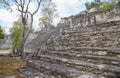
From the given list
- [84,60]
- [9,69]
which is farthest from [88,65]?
[9,69]

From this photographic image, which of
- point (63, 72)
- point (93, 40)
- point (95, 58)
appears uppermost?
point (93, 40)

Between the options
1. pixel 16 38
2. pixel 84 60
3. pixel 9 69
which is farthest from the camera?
pixel 16 38

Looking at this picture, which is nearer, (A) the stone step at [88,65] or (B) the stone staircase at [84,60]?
(A) the stone step at [88,65]

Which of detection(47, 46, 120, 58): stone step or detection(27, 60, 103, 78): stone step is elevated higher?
detection(47, 46, 120, 58): stone step

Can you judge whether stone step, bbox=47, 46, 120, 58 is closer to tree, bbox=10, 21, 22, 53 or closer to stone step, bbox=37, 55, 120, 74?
stone step, bbox=37, 55, 120, 74

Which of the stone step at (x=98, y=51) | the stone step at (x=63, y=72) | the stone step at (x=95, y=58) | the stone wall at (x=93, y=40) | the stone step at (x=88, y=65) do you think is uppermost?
the stone wall at (x=93, y=40)

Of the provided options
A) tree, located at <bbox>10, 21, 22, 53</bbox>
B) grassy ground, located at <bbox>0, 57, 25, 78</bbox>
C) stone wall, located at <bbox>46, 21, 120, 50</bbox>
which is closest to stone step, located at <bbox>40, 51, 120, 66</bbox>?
stone wall, located at <bbox>46, 21, 120, 50</bbox>

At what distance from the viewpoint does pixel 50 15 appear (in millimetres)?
41156

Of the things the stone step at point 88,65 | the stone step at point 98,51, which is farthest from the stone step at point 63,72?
the stone step at point 98,51

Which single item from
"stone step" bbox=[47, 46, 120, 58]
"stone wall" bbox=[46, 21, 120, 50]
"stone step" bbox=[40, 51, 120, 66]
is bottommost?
"stone step" bbox=[40, 51, 120, 66]

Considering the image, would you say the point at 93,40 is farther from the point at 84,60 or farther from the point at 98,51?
the point at 84,60

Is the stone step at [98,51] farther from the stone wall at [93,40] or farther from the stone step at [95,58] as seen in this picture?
the stone wall at [93,40]

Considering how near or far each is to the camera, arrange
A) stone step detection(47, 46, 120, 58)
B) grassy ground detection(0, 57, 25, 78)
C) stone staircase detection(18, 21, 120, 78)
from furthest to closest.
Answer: grassy ground detection(0, 57, 25, 78)
stone step detection(47, 46, 120, 58)
stone staircase detection(18, 21, 120, 78)

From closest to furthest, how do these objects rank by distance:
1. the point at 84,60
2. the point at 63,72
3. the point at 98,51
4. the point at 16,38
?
the point at 63,72 → the point at 84,60 → the point at 98,51 → the point at 16,38
